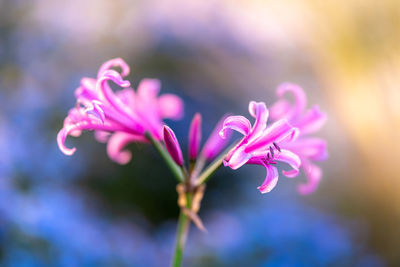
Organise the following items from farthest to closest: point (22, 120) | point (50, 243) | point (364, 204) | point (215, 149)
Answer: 1. point (364, 204)
2. point (22, 120)
3. point (50, 243)
4. point (215, 149)

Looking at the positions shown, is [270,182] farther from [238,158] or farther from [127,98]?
[127,98]

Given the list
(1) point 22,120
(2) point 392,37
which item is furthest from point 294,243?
(2) point 392,37

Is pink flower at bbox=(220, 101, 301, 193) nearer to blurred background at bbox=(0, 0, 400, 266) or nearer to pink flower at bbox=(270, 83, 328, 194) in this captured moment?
pink flower at bbox=(270, 83, 328, 194)

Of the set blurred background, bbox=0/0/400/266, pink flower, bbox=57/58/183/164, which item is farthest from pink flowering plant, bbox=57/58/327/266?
blurred background, bbox=0/0/400/266

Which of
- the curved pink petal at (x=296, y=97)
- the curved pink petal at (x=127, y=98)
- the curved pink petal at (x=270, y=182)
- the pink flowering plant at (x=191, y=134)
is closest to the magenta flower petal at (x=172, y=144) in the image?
the pink flowering plant at (x=191, y=134)

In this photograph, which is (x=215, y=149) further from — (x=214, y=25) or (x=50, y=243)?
(x=214, y=25)

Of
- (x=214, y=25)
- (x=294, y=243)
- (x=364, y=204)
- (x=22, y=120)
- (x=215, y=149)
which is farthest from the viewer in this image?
(x=214, y=25)

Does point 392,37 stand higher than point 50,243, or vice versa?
point 392,37

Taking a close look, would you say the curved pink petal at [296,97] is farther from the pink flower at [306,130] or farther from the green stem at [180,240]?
the green stem at [180,240]
